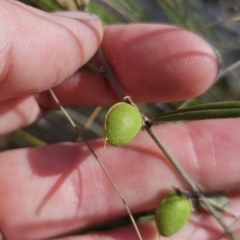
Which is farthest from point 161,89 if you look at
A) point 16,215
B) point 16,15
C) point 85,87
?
point 16,215

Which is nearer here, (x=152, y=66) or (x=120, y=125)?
(x=120, y=125)

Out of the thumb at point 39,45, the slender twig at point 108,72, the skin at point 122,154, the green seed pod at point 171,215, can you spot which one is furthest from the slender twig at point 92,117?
the green seed pod at point 171,215

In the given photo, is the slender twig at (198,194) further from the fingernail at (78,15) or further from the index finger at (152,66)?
the fingernail at (78,15)

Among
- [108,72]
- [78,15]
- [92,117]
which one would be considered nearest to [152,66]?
[108,72]

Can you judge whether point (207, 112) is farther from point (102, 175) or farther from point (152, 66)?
point (102, 175)

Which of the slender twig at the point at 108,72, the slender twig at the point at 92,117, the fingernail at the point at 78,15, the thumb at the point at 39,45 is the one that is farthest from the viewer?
the slender twig at the point at 92,117

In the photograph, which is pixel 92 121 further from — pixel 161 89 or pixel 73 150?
pixel 161 89

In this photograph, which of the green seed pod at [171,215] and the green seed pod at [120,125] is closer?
the green seed pod at [120,125]
